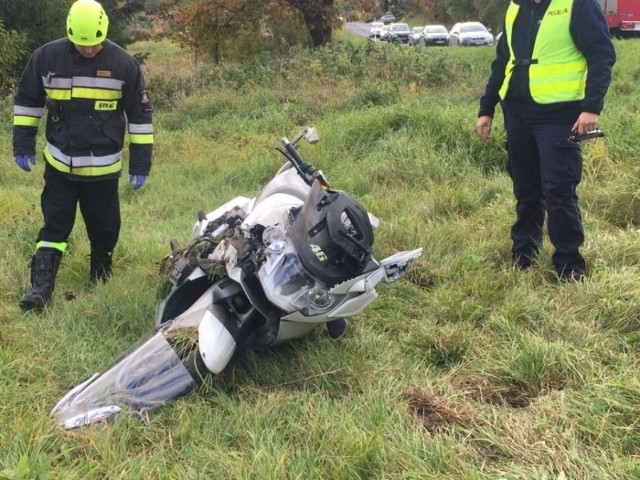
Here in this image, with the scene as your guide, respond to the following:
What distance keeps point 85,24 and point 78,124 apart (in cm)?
56

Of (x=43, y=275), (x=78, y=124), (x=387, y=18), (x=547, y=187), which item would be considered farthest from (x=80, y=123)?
(x=387, y=18)

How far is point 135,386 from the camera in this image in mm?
2406

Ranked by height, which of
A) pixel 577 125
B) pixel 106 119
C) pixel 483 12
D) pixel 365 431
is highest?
pixel 577 125

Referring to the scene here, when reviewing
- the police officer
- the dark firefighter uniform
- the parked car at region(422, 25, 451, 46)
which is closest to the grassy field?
the police officer

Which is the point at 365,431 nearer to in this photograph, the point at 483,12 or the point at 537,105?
the point at 537,105

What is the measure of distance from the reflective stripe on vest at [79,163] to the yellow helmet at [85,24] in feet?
2.08

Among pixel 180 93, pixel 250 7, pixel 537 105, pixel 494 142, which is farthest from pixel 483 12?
pixel 537 105

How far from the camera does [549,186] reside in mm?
3320

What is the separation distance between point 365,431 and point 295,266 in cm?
66

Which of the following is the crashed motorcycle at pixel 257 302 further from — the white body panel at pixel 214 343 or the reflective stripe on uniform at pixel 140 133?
the reflective stripe on uniform at pixel 140 133

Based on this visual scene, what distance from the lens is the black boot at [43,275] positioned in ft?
11.5

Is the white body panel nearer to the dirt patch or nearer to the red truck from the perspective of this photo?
the dirt patch

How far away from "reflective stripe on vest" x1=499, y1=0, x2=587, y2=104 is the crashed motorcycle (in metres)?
1.39

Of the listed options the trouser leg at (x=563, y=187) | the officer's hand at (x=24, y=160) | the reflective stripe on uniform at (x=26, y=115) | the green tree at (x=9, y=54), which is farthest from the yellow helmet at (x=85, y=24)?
the green tree at (x=9, y=54)
